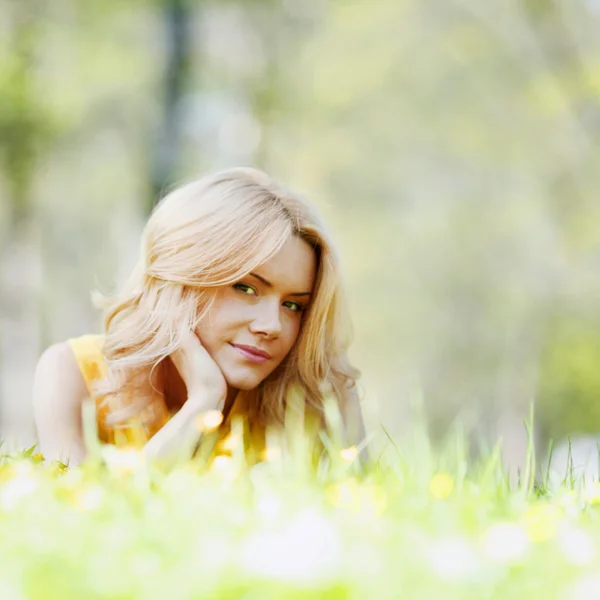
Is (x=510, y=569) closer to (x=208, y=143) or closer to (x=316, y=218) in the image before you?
(x=316, y=218)

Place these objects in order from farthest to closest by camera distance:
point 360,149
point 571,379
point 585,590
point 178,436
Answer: point 571,379 → point 360,149 → point 178,436 → point 585,590

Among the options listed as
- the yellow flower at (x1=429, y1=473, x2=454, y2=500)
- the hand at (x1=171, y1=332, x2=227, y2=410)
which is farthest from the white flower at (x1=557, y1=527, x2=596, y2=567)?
the hand at (x1=171, y1=332, x2=227, y2=410)

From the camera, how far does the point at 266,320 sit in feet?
10.8

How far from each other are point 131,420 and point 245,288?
2.51 feet

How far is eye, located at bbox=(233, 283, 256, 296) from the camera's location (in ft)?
11.1

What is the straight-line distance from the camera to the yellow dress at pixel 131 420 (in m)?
3.58

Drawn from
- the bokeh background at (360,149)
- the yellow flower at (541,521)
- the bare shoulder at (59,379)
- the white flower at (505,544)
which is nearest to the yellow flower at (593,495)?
the yellow flower at (541,521)

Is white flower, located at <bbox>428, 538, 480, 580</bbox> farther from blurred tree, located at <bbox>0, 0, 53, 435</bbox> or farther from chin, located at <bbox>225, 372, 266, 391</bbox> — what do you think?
blurred tree, located at <bbox>0, 0, 53, 435</bbox>

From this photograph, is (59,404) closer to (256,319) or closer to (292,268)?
(256,319)

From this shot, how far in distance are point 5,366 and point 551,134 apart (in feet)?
32.7

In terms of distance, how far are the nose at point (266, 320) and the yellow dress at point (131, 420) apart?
1.66 ft

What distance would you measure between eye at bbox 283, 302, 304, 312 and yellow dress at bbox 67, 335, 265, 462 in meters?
0.58

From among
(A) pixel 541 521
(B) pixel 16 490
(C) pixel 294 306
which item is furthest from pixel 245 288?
(A) pixel 541 521

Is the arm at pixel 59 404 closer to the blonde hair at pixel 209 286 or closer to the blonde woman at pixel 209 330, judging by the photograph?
the blonde woman at pixel 209 330
